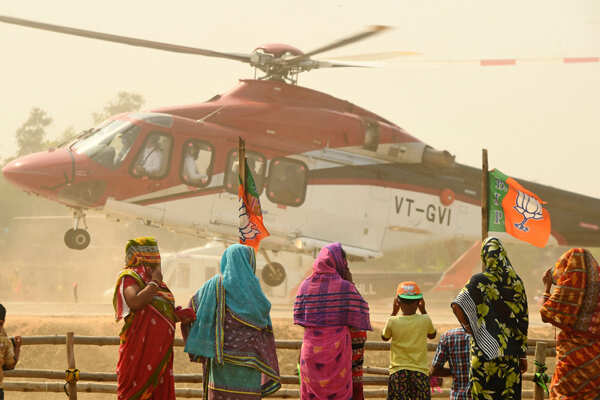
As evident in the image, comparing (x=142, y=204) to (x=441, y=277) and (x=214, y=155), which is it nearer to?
(x=214, y=155)

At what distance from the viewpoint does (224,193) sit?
705 inches

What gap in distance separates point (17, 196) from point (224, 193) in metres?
70.5

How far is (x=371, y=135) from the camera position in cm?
1912

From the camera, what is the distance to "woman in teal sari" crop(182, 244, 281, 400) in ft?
17.7

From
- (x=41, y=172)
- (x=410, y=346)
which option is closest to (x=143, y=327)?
(x=410, y=346)

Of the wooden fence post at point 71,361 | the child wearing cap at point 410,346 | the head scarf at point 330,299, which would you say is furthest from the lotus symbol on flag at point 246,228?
the wooden fence post at point 71,361

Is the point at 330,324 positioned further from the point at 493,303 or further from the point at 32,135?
the point at 32,135

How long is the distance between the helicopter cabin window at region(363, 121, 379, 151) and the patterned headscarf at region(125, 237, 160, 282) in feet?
46.0

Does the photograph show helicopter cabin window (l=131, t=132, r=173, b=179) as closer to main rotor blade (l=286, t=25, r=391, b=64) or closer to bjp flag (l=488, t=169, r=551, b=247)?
main rotor blade (l=286, t=25, r=391, b=64)

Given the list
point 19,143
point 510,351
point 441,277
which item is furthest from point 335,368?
point 19,143

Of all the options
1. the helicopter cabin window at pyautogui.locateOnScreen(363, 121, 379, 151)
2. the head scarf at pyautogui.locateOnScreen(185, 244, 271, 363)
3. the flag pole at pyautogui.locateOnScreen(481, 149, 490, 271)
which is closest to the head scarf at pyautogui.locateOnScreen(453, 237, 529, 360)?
the head scarf at pyautogui.locateOnScreen(185, 244, 271, 363)

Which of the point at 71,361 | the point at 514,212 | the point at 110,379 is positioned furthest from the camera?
the point at 514,212

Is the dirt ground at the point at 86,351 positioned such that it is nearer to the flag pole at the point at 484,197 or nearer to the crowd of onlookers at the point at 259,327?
the flag pole at the point at 484,197

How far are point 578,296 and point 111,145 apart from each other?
44.7 ft
